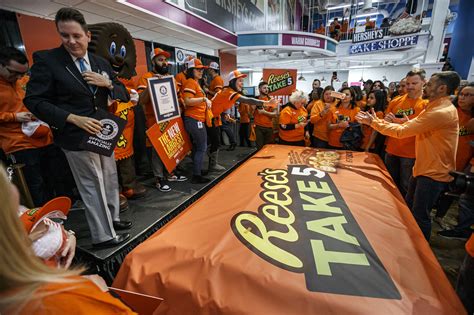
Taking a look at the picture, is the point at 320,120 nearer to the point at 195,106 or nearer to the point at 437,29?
the point at 195,106

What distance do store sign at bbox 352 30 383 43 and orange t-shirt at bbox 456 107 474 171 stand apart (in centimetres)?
947

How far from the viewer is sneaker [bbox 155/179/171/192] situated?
2.77 metres

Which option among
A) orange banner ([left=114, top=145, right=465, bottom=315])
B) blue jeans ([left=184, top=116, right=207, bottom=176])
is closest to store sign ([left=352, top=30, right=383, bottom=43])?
blue jeans ([left=184, top=116, right=207, bottom=176])

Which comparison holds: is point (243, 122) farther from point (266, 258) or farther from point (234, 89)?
point (266, 258)

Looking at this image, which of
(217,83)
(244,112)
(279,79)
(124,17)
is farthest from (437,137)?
(124,17)

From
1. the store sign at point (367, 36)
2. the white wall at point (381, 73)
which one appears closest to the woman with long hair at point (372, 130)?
the store sign at point (367, 36)

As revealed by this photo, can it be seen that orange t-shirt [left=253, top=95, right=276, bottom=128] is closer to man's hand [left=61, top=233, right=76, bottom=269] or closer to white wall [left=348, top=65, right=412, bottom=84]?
man's hand [left=61, top=233, right=76, bottom=269]

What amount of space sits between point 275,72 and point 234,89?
2.09 metres

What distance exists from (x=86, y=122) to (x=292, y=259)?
132 centimetres

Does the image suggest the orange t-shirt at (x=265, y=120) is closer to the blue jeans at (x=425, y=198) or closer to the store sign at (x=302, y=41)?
the blue jeans at (x=425, y=198)

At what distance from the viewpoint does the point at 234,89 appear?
3.21m

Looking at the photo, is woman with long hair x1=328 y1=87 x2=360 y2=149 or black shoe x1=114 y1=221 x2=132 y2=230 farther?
woman with long hair x1=328 y1=87 x2=360 y2=149

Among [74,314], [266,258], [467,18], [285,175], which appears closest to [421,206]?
[285,175]

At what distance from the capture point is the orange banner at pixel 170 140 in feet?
8.18
